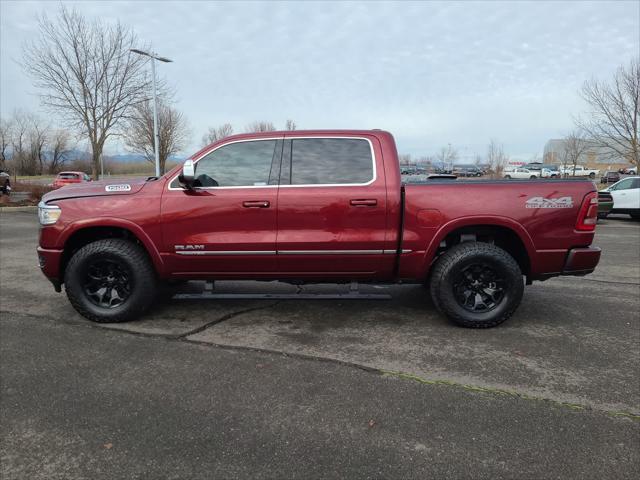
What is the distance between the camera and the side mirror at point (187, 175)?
13.3ft

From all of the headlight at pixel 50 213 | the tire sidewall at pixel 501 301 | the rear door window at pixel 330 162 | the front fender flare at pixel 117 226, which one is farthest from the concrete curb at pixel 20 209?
the tire sidewall at pixel 501 301

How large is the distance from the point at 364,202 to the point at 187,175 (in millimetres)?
1642

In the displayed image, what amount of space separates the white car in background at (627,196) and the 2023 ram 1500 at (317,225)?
45.7 ft

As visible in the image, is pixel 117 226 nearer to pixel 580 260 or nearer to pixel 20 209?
pixel 580 260

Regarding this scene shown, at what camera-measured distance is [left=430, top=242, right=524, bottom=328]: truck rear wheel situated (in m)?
4.21

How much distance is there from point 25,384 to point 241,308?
7.21 ft

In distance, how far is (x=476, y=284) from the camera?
4363 mm

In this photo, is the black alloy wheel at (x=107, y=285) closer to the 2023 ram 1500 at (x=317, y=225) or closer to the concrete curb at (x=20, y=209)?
the 2023 ram 1500 at (x=317, y=225)

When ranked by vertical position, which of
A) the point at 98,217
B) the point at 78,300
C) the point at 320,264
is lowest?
the point at 78,300

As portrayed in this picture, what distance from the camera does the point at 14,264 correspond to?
24.8 feet

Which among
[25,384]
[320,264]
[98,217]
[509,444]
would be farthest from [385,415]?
[98,217]

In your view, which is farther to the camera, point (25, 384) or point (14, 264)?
point (14, 264)

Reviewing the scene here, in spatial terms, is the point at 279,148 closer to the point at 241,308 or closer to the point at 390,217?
the point at 390,217

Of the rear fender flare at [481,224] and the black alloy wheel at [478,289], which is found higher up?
the rear fender flare at [481,224]
